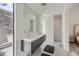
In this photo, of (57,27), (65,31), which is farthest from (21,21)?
(65,31)

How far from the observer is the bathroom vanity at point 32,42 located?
1285 millimetres

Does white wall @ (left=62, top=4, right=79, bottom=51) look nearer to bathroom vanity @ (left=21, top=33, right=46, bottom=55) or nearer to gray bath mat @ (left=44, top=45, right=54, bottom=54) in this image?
gray bath mat @ (left=44, top=45, right=54, bottom=54)

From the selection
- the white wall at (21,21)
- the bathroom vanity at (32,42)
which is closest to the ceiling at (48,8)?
the white wall at (21,21)

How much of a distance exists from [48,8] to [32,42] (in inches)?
20.8

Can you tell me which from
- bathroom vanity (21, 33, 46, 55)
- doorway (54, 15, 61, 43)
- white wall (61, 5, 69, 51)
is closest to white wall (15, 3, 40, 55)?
bathroom vanity (21, 33, 46, 55)

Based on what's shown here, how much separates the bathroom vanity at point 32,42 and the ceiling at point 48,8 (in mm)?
347

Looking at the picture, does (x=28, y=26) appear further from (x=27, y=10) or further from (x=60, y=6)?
(x=60, y=6)

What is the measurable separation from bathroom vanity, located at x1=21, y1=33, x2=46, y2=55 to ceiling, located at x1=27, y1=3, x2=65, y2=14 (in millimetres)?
347

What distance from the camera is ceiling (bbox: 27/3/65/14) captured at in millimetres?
1295

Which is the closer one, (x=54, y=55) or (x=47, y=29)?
(x=54, y=55)

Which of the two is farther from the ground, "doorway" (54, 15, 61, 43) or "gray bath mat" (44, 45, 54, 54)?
"doorway" (54, 15, 61, 43)

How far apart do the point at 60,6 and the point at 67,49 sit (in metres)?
0.61

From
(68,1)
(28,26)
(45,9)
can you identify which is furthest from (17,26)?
(68,1)

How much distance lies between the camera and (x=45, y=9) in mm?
1394
